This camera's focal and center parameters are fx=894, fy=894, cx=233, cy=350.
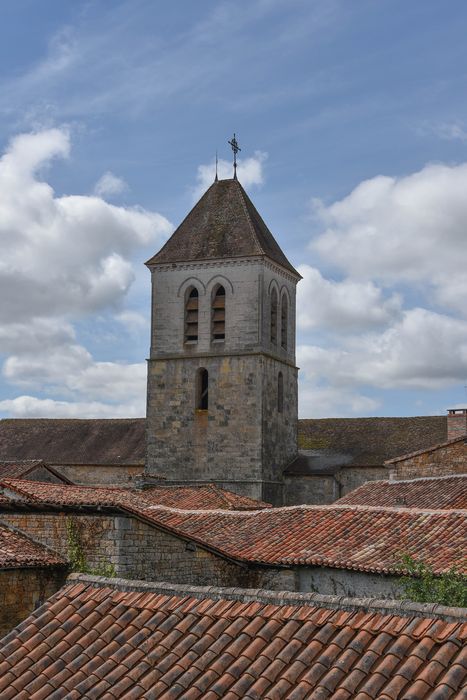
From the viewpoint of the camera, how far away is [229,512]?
67.0 ft

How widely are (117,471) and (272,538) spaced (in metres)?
22.4

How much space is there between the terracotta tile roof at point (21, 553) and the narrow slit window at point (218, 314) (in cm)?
2290

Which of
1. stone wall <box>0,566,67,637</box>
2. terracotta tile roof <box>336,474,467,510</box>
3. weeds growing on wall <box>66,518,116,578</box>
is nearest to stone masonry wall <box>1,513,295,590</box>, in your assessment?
weeds growing on wall <box>66,518,116,578</box>

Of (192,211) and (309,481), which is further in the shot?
(192,211)

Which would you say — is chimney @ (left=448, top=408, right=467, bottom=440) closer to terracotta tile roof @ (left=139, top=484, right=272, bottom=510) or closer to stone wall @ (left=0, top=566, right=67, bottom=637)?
terracotta tile roof @ (left=139, top=484, right=272, bottom=510)

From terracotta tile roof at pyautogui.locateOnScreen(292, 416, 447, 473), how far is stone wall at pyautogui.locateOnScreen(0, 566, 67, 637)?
893 inches

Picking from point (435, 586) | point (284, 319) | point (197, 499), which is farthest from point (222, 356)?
point (435, 586)

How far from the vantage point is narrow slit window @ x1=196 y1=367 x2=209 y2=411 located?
36.4m

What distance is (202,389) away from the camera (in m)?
36.7

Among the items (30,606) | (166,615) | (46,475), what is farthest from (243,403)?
(166,615)

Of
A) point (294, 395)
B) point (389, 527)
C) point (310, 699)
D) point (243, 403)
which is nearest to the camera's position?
point (310, 699)

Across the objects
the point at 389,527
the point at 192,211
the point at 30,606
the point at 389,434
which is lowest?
the point at 30,606

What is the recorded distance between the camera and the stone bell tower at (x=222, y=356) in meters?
35.3

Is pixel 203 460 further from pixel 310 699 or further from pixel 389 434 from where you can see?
pixel 310 699
